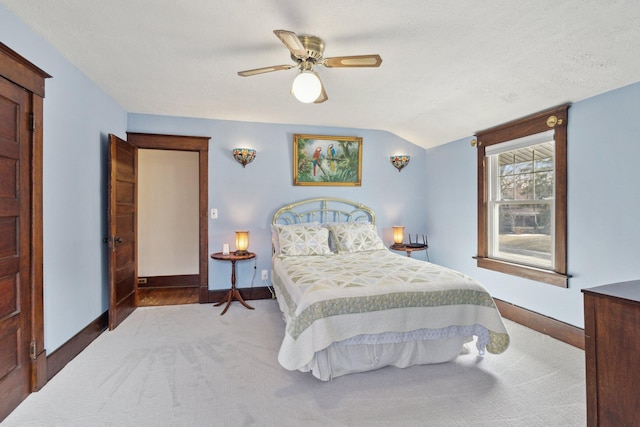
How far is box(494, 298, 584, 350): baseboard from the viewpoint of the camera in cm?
286

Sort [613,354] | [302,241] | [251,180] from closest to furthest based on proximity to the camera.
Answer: [613,354]
[302,241]
[251,180]

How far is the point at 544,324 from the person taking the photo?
317 centimetres

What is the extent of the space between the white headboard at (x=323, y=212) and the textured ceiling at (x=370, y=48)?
1461 mm

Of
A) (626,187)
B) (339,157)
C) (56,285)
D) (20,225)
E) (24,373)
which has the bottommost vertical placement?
(24,373)

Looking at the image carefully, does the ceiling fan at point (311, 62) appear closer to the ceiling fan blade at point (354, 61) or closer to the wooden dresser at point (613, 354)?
the ceiling fan blade at point (354, 61)

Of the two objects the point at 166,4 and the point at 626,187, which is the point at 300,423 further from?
the point at 626,187

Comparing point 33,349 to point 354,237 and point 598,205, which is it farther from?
point 598,205

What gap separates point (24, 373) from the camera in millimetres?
2096

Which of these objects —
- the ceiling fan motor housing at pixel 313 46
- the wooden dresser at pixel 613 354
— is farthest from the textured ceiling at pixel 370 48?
the wooden dresser at pixel 613 354

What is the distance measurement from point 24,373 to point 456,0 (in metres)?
3.58


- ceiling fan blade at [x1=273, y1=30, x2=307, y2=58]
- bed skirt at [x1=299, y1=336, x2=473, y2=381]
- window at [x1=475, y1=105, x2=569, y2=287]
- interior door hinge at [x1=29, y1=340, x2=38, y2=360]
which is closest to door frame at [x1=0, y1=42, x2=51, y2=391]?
interior door hinge at [x1=29, y1=340, x2=38, y2=360]

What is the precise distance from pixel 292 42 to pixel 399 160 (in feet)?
10.5

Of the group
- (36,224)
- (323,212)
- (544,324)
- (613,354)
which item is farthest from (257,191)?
(613,354)

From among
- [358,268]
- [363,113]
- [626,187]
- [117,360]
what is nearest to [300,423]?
[358,268]
